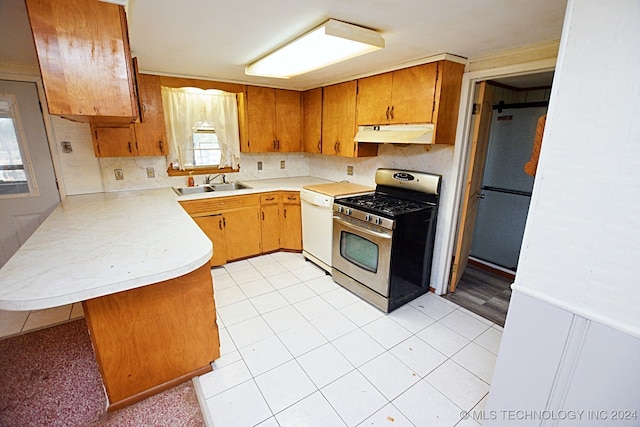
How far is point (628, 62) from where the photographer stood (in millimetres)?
923

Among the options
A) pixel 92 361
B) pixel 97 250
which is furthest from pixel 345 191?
pixel 92 361

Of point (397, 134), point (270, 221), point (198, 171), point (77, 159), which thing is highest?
point (397, 134)

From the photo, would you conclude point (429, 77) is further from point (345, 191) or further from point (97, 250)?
point (97, 250)

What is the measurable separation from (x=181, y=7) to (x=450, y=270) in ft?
9.89

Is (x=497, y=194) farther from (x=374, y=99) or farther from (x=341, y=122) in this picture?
(x=341, y=122)

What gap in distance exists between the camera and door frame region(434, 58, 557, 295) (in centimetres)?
212

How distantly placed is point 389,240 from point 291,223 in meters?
1.63

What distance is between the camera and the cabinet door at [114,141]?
9.22ft

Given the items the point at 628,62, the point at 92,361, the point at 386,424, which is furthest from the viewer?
the point at 92,361

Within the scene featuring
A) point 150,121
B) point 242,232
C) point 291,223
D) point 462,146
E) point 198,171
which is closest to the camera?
point 462,146

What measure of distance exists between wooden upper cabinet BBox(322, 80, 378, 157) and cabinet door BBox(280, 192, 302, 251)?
77 centimetres

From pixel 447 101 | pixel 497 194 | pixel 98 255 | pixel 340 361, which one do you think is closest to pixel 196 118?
pixel 98 255

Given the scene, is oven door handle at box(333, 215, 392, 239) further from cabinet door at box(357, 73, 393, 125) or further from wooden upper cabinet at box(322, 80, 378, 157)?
cabinet door at box(357, 73, 393, 125)

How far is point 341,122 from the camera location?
10.7 ft
